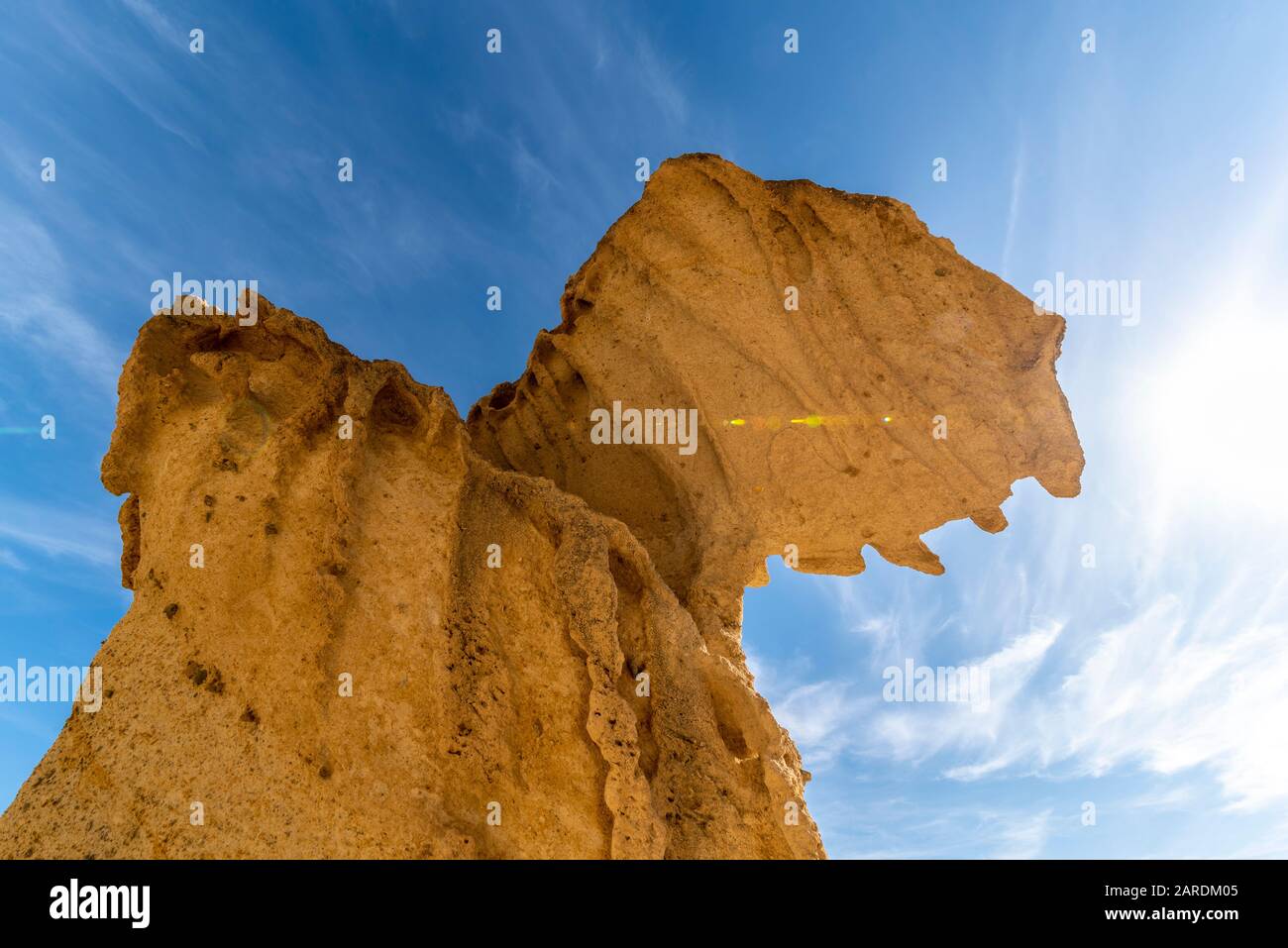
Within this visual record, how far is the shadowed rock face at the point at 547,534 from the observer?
17.9ft

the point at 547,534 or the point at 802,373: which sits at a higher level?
the point at 802,373

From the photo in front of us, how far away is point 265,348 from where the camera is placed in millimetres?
7102

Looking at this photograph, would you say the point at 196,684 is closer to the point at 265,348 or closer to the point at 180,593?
the point at 180,593

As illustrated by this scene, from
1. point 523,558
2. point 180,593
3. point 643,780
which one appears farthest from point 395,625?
point 643,780

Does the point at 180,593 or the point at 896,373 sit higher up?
the point at 896,373

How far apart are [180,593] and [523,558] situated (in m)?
2.39

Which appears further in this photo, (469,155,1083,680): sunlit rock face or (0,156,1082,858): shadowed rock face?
(469,155,1083,680): sunlit rock face

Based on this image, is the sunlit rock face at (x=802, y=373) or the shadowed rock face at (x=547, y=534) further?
the sunlit rock face at (x=802, y=373)

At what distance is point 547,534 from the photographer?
22.1 feet

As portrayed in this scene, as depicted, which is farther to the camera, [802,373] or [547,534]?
[802,373]

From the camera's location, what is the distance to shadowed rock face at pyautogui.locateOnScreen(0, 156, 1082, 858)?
215 inches
